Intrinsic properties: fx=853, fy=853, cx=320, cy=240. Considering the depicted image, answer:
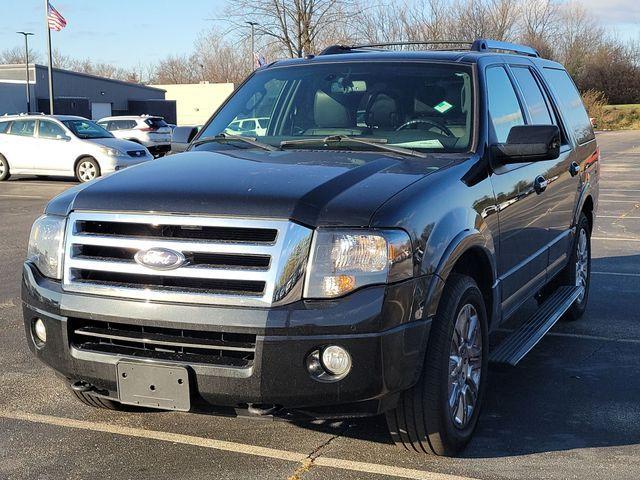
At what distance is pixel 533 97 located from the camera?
19.1 feet

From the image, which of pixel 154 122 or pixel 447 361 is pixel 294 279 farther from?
pixel 154 122

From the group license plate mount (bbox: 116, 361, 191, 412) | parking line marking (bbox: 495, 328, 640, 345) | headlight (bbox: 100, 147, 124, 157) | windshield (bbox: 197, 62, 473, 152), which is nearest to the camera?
license plate mount (bbox: 116, 361, 191, 412)

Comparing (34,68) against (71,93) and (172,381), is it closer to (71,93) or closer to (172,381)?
(71,93)

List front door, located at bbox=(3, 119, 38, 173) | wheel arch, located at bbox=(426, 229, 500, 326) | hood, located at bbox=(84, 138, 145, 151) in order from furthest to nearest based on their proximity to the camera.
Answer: front door, located at bbox=(3, 119, 38, 173) → hood, located at bbox=(84, 138, 145, 151) → wheel arch, located at bbox=(426, 229, 500, 326)

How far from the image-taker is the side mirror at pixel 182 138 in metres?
5.29

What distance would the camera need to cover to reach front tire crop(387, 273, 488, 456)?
3.72m

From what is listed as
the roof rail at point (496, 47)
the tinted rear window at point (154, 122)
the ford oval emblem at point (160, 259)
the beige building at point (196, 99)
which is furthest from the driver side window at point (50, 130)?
the beige building at point (196, 99)

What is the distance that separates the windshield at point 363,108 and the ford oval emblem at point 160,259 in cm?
134

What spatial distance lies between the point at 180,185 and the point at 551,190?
2.85 meters

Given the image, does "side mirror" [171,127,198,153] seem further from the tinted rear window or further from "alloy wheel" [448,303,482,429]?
the tinted rear window

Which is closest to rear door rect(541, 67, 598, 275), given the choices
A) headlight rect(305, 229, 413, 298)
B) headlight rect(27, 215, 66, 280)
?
headlight rect(305, 229, 413, 298)

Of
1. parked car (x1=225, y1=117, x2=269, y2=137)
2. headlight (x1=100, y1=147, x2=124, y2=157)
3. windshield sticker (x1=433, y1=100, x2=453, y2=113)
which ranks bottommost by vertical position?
headlight (x1=100, y1=147, x2=124, y2=157)

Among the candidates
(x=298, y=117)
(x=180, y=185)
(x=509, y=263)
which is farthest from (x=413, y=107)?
(x=180, y=185)

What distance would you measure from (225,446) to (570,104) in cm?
419
